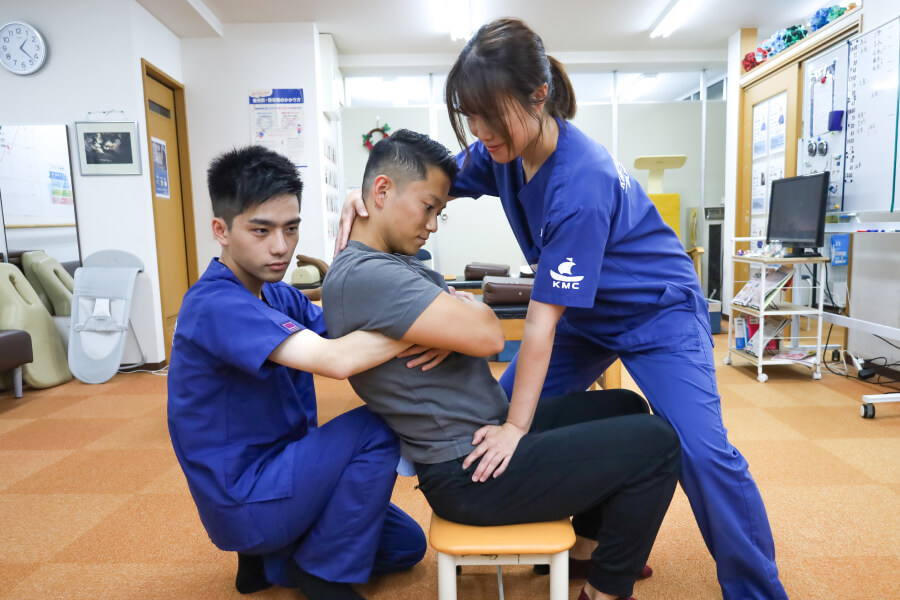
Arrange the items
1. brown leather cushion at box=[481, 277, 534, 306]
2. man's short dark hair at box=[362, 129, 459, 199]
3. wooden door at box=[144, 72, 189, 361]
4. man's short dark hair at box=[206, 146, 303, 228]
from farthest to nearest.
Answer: wooden door at box=[144, 72, 189, 361], brown leather cushion at box=[481, 277, 534, 306], man's short dark hair at box=[206, 146, 303, 228], man's short dark hair at box=[362, 129, 459, 199]

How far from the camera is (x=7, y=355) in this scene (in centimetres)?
294

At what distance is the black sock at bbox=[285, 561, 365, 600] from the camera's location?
116cm

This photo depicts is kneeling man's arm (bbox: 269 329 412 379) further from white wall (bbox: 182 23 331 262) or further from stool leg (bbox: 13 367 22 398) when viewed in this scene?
white wall (bbox: 182 23 331 262)

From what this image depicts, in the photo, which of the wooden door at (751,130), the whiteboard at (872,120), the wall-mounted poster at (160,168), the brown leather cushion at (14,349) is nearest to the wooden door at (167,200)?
the wall-mounted poster at (160,168)

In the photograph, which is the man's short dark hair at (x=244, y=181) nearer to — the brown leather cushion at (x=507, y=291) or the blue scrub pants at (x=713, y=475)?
the blue scrub pants at (x=713, y=475)

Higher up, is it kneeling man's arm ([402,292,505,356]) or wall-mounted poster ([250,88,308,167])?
wall-mounted poster ([250,88,308,167])

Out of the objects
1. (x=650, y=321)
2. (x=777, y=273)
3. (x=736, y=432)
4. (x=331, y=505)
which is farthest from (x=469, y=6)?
(x=331, y=505)

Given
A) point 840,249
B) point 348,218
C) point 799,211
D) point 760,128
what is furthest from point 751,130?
point 348,218

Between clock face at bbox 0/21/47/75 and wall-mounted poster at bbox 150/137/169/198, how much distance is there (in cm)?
76

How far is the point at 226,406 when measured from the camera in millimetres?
1128

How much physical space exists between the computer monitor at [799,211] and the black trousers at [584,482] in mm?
2774

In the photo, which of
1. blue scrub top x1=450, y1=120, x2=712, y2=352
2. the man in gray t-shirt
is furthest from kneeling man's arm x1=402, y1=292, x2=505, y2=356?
blue scrub top x1=450, y1=120, x2=712, y2=352

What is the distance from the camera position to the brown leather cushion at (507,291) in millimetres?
2611

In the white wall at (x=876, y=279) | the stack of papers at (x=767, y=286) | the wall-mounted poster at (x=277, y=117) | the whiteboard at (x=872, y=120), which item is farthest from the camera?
the wall-mounted poster at (x=277, y=117)
